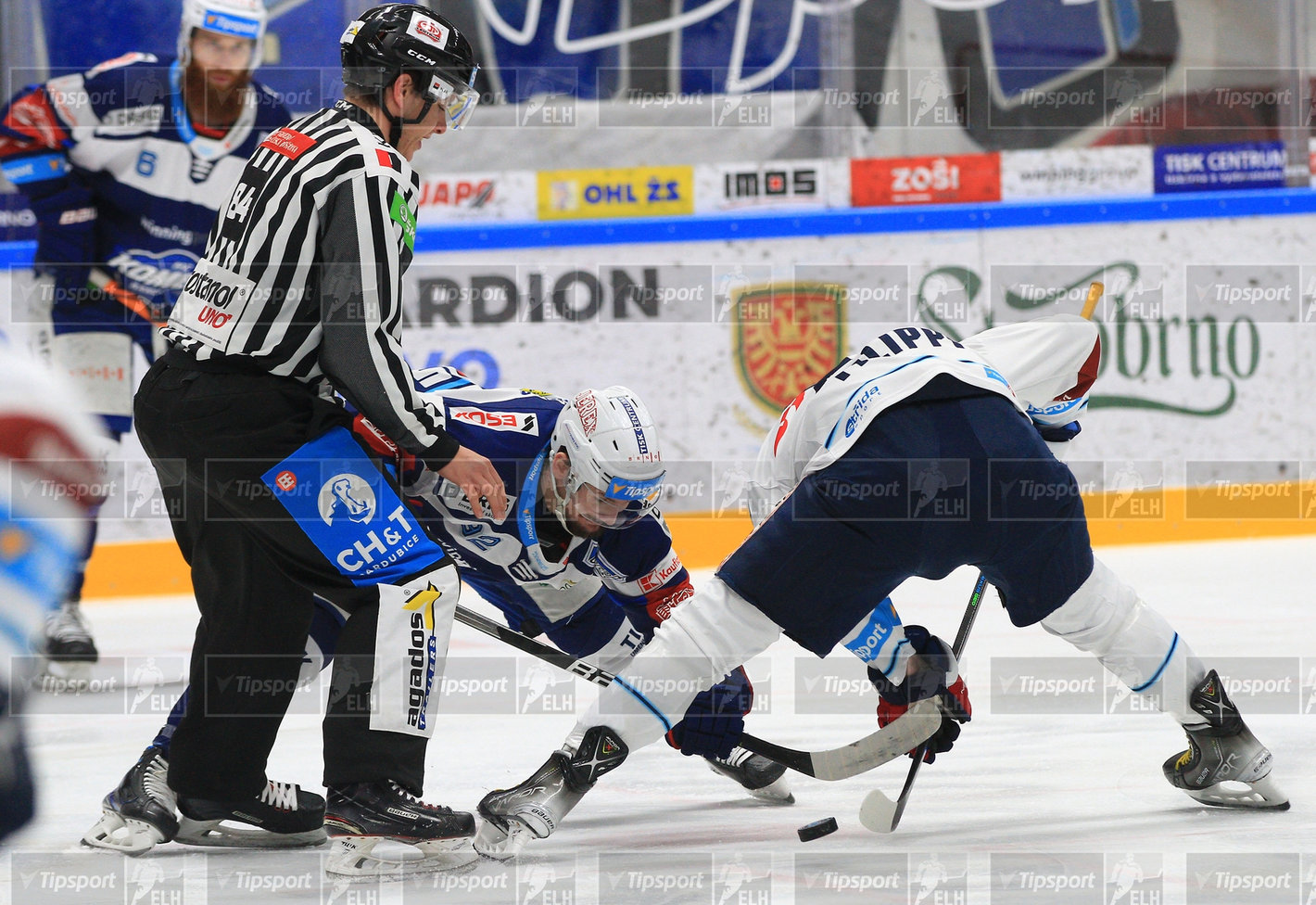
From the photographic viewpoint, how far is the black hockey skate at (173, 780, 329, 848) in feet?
8.31

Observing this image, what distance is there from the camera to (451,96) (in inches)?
98.3

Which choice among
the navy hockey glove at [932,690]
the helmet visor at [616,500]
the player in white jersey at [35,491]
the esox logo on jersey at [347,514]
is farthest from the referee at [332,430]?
the player in white jersey at [35,491]

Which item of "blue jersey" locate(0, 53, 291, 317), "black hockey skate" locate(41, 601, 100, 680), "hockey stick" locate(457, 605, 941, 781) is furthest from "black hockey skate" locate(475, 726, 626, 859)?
"blue jersey" locate(0, 53, 291, 317)

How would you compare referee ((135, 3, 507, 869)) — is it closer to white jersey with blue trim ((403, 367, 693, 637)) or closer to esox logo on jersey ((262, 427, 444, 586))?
esox logo on jersey ((262, 427, 444, 586))

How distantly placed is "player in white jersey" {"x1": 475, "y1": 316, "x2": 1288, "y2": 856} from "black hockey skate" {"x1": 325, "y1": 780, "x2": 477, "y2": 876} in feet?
0.42

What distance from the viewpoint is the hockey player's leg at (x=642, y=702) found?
7.83 feet

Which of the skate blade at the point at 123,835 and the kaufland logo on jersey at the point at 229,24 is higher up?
the kaufland logo on jersey at the point at 229,24

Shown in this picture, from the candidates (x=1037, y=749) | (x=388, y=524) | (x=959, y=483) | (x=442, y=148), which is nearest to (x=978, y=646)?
(x=1037, y=749)

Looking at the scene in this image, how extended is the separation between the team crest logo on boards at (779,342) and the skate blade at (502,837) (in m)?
4.06

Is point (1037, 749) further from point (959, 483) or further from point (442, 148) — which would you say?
point (442, 148)

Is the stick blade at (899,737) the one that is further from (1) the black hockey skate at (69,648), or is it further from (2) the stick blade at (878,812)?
(1) the black hockey skate at (69,648)

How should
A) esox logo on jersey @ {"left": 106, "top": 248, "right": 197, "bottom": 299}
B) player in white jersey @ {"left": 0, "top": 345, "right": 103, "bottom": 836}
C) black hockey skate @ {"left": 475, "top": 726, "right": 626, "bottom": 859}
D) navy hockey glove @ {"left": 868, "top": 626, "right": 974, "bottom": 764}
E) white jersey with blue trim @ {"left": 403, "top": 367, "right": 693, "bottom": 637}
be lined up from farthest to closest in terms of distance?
esox logo on jersey @ {"left": 106, "top": 248, "right": 197, "bottom": 299}
white jersey with blue trim @ {"left": 403, "top": 367, "right": 693, "bottom": 637}
navy hockey glove @ {"left": 868, "top": 626, "right": 974, "bottom": 764}
black hockey skate @ {"left": 475, "top": 726, "right": 626, "bottom": 859}
player in white jersey @ {"left": 0, "top": 345, "right": 103, "bottom": 836}

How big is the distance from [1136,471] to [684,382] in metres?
2.01

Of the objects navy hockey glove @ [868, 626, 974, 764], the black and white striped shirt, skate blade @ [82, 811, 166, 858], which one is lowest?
skate blade @ [82, 811, 166, 858]
